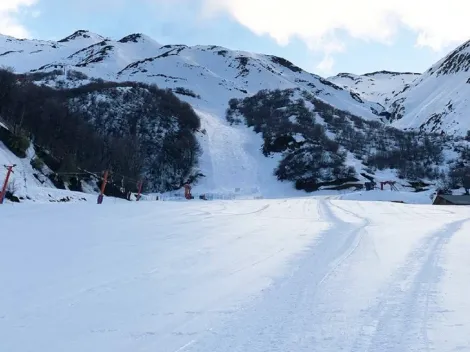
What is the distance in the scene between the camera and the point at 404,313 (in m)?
4.22

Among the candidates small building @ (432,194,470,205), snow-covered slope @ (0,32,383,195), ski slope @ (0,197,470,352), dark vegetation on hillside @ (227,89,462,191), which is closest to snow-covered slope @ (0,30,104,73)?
snow-covered slope @ (0,32,383,195)

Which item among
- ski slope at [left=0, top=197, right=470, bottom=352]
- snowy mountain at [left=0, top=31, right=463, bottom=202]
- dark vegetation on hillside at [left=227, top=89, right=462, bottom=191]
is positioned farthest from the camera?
dark vegetation on hillside at [left=227, top=89, right=462, bottom=191]

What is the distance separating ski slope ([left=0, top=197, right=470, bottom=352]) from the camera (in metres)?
3.64

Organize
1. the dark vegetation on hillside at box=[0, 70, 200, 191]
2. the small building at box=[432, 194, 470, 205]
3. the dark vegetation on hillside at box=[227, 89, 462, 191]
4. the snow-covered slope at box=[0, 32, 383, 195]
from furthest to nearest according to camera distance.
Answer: the snow-covered slope at box=[0, 32, 383, 195] → the dark vegetation on hillside at box=[227, 89, 462, 191] → the small building at box=[432, 194, 470, 205] → the dark vegetation on hillside at box=[0, 70, 200, 191]

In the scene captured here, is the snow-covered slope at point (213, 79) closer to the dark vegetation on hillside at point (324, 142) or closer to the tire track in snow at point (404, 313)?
the dark vegetation on hillside at point (324, 142)

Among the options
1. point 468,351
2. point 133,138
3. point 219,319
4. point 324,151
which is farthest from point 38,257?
point 324,151

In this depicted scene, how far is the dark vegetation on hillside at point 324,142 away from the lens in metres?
65.5

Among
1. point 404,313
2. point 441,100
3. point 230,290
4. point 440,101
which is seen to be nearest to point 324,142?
point 230,290

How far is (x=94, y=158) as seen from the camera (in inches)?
2023

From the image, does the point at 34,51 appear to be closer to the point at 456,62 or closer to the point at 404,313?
the point at 456,62

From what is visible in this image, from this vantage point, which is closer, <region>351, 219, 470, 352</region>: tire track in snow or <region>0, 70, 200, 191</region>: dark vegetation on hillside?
<region>351, 219, 470, 352</region>: tire track in snow

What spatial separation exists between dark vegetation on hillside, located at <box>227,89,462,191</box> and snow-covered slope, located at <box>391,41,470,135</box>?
22.0 meters

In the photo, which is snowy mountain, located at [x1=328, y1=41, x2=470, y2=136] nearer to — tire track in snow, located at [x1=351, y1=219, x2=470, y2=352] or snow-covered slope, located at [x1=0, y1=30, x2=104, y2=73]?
tire track in snow, located at [x1=351, y1=219, x2=470, y2=352]

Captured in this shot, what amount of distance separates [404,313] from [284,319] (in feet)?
3.81
